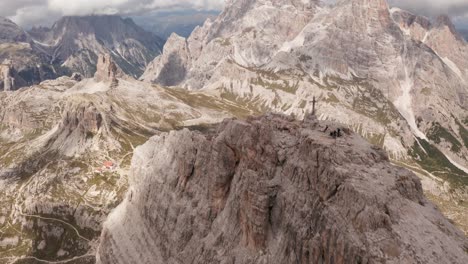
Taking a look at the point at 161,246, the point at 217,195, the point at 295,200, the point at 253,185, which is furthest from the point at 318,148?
the point at 161,246

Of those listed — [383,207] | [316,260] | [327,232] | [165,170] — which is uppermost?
[383,207]

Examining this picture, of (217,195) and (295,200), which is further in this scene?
(217,195)

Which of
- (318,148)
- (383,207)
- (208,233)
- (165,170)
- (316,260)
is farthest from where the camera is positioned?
(165,170)

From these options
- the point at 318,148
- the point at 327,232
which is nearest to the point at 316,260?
the point at 327,232

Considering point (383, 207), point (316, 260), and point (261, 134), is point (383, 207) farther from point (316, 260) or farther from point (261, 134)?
point (261, 134)

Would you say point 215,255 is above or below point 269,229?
below

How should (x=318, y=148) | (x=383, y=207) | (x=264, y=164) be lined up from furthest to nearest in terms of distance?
1. (x=264, y=164)
2. (x=318, y=148)
3. (x=383, y=207)

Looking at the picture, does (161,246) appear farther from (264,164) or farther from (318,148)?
(318,148)
